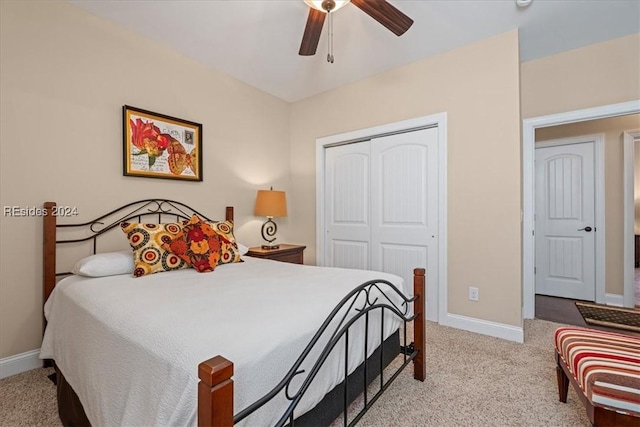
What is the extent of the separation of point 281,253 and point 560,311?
3.18 metres

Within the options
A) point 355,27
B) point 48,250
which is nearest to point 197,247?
point 48,250

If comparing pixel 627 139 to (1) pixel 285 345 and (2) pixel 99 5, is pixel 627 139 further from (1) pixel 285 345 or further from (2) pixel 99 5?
(2) pixel 99 5

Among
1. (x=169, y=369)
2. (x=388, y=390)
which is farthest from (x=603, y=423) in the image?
(x=169, y=369)

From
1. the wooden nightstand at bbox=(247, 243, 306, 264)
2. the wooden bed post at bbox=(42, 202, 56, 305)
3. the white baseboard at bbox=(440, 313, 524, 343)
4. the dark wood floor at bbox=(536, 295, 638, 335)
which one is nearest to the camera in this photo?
the wooden bed post at bbox=(42, 202, 56, 305)

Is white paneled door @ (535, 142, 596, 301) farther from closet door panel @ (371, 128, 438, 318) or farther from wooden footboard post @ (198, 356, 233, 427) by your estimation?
wooden footboard post @ (198, 356, 233, 427)

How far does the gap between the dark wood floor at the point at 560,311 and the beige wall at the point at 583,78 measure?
208cm

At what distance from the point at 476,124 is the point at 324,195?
6.16 ft

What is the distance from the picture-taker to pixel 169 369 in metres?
0.91

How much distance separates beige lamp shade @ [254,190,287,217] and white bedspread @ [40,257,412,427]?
1.57m

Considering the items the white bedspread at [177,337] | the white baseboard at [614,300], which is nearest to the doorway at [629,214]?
the white baseboard at [614,300]

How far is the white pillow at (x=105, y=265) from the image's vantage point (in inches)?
74.3

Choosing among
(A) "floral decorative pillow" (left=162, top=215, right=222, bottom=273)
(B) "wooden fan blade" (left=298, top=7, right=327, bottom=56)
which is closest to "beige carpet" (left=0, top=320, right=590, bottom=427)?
(A) "floral decorative pillow" (left=162, top=215, right=222, bottom=273)

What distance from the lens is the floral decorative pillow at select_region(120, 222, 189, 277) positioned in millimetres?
2004

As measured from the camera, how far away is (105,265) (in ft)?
6.39
